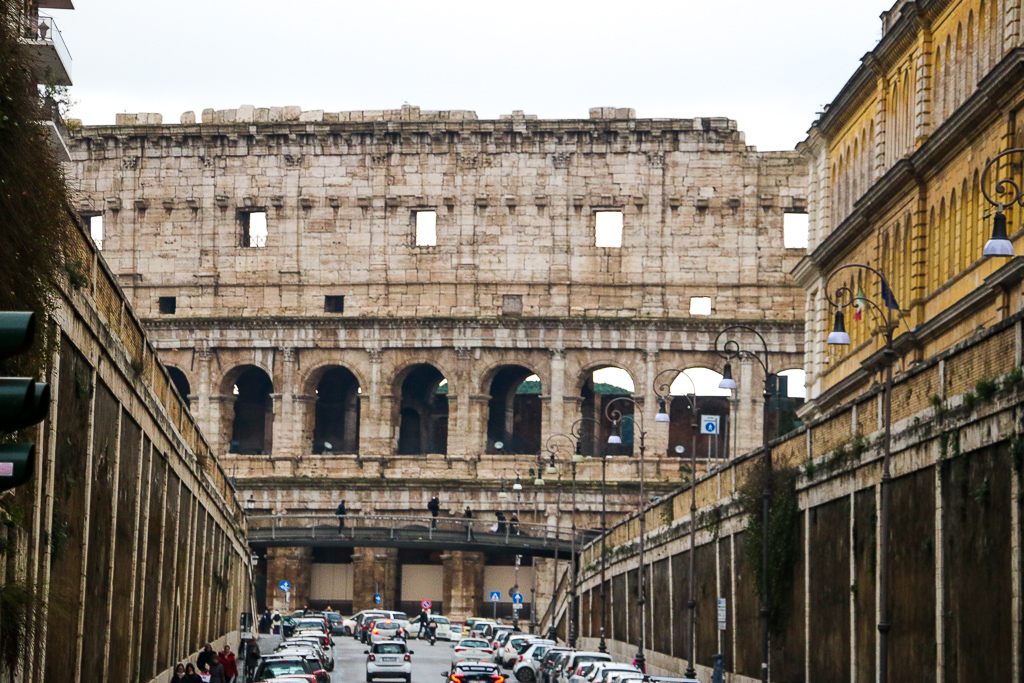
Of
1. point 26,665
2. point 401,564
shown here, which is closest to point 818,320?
point 401,564

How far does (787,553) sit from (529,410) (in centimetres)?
5429

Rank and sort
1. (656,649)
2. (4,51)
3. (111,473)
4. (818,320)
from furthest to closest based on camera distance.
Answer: (818,320) → (656,649) → (111,473) → (4,51)

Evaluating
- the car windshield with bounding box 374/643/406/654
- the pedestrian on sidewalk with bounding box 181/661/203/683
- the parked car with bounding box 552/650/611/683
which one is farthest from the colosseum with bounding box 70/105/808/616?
the pedestrian on sidewalk with bounding box 181/661/203/683

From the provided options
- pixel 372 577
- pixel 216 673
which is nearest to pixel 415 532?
pixel 372 577

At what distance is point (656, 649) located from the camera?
54281mm

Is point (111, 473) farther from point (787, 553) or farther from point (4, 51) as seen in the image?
point (787, 553)

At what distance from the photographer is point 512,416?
91.6 meters

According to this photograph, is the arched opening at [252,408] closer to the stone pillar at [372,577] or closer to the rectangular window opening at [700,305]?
the stone pillar at [372,577]

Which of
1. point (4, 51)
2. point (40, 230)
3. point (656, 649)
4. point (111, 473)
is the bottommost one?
point (656, 649)

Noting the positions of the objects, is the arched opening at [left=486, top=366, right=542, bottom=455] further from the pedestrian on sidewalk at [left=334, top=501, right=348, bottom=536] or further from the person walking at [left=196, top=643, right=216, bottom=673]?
the person walking at [left=196, top=643, right=216, bottom=673]

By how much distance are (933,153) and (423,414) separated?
50.9 meters

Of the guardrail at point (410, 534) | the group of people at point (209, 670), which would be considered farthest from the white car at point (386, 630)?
the group of people at point (209, 670)

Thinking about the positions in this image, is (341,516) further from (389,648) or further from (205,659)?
(205,659)

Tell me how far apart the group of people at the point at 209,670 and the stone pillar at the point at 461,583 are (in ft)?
142
